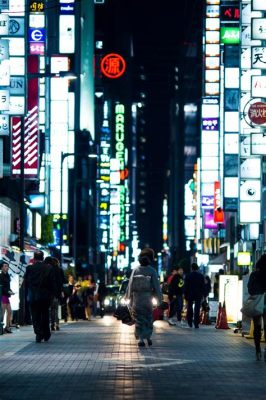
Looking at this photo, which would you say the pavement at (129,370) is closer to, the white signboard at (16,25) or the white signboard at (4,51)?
the white signboard at (4,51)

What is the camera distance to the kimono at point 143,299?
25234 millimetres

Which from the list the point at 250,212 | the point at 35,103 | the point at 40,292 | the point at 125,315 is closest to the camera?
the point at 125,315

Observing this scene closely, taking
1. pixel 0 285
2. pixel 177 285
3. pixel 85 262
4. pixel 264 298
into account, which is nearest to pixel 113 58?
pixel 85 262

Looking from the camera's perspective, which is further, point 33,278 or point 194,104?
point 194,104

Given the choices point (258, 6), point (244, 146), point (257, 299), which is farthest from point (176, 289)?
point (257, 299)

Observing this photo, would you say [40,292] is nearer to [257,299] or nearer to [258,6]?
[257,299]

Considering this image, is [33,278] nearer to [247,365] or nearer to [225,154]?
[247,365]

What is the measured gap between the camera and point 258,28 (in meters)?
38.3

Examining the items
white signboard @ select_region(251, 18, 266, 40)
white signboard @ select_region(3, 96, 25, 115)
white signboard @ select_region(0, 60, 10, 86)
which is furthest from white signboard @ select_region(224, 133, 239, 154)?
white signboard @ select_region(0, 60, 10, 86)

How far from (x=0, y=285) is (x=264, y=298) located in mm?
12406

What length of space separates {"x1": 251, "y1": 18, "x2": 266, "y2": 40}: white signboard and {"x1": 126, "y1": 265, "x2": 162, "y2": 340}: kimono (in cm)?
1449

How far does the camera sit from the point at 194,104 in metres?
157

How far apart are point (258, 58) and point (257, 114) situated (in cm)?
470

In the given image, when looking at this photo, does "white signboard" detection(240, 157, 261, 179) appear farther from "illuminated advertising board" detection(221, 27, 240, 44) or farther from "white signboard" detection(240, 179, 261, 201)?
"illuminated advertising board" detection(221, 27, 240, 44)
